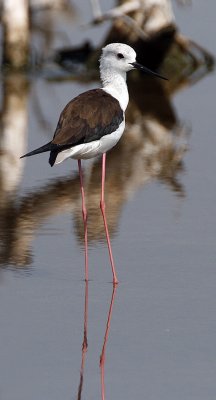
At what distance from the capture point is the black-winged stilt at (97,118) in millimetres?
6973

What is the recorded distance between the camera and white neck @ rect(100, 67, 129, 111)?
7.63 metres

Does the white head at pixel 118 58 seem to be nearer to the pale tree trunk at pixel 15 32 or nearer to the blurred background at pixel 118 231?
the blurred background at pixel 118 231

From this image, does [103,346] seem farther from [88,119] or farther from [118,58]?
[118,58]

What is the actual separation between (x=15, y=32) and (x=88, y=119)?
7.72 meters

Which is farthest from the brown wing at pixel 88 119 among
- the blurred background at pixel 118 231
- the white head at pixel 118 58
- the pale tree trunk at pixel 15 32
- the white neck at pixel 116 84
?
the pale tree trunk at pixel 15 32

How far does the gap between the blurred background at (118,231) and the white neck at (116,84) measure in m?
0.97

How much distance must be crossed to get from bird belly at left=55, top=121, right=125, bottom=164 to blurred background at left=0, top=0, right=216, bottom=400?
72cm

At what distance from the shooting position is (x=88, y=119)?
7.20 metres

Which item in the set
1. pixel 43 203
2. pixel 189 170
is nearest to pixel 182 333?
pixel 43 203

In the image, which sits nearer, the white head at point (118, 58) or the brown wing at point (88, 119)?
the brown wing at point (88, 119)

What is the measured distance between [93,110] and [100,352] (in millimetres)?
1915

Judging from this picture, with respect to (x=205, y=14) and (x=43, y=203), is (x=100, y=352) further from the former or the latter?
(x=205, y=14)

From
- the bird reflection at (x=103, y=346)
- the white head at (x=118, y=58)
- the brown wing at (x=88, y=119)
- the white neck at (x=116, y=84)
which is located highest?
the white head at (x=118, y=58)

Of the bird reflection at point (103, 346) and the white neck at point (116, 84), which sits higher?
the white neck at point (116, 84)
